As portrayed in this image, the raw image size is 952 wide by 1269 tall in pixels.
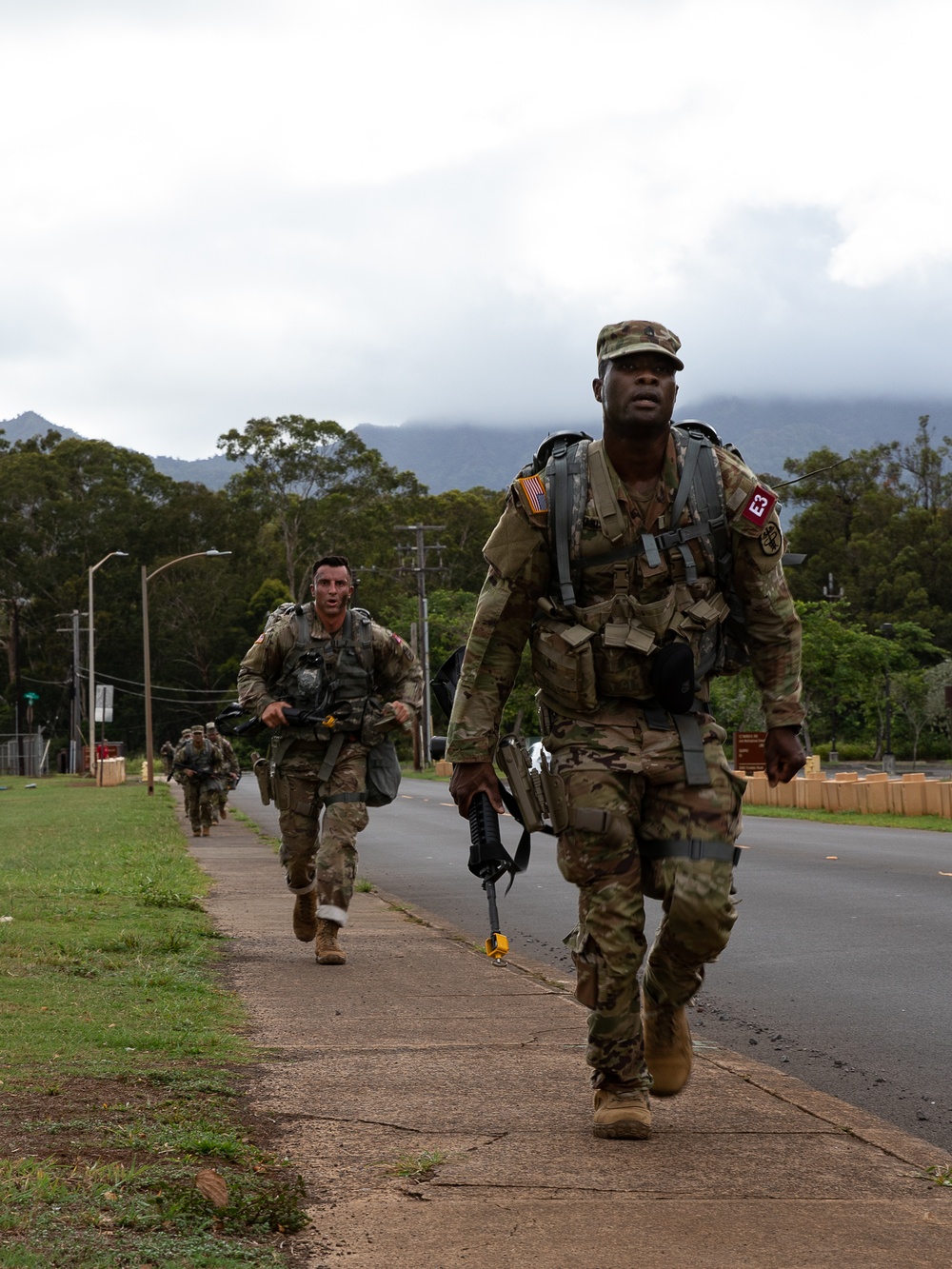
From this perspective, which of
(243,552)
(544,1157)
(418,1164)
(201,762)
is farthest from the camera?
(243,552)

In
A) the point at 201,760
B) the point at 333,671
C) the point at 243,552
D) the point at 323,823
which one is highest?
the point at 243,552

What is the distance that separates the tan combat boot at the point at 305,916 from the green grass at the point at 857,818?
48.5 ft

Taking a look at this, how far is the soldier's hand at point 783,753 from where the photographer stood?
521 centimetres

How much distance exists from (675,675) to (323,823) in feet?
14.3

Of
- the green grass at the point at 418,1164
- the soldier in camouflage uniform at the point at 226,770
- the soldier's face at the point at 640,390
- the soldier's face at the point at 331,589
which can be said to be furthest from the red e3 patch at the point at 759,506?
the soldier in camouflage uniform at the point at 226,770

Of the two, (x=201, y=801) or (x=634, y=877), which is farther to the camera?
(x=201, y=801)

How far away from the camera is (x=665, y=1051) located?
5031 mm

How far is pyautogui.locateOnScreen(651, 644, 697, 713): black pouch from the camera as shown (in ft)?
16.6

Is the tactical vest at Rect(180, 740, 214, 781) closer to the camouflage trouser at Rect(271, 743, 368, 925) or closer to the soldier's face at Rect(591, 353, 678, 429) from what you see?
the camouflage trouser at Rect(271, 743, 368, 925)

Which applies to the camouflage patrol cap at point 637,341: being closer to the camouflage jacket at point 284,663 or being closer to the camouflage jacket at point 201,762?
the camouflage jacket at point 284,663

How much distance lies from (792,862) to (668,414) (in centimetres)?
1166

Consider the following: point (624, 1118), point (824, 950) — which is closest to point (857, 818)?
point (824, 950)

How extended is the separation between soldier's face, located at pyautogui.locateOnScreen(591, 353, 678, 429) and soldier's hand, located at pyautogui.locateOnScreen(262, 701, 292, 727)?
4.13 m

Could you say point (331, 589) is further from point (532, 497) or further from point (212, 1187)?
point (212, 1187)
